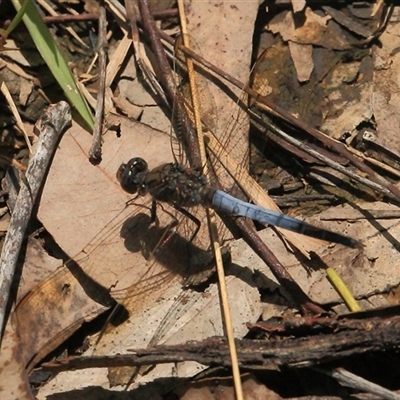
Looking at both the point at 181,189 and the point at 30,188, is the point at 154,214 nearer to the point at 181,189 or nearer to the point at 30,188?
the point at 181,189

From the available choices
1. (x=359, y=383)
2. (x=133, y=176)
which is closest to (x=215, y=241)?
(x=133, y=176)

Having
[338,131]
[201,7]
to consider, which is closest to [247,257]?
[338,131]

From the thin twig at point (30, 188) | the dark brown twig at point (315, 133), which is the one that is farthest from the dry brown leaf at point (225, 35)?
the thin twig at point (30, 188)

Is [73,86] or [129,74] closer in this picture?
[73,86]

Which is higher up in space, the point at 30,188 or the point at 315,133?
the point at 315,133

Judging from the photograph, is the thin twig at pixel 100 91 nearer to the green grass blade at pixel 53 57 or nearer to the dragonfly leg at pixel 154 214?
the green grass blade at pixel 53 57

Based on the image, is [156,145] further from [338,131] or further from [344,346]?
[344,346]
